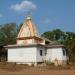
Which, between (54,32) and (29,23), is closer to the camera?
(29,23)

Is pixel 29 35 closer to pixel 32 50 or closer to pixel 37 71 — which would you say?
pixel 32 50

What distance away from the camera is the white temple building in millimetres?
36500

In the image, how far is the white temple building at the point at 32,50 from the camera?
36.5m

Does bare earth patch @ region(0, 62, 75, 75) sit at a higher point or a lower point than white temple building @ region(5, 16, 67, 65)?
lower

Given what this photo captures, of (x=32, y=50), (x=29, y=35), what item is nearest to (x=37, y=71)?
(x=32, y=50)

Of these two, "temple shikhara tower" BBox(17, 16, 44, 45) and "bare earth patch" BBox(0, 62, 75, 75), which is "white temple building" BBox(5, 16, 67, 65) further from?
"bare earth patch" BBox(0, 62, 75, 75)

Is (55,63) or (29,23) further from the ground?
(29,23)

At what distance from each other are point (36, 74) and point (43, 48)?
1689cm

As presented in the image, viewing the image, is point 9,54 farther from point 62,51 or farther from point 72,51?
point 72,51

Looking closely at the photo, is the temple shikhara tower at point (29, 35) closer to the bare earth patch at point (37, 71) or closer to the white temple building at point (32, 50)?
the white temple building at point (32, 50)

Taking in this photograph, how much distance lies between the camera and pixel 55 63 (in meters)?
37.9

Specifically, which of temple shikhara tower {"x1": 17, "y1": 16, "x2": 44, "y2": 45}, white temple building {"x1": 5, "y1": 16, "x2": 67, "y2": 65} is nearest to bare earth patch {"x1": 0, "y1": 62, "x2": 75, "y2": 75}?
white temple building {"x1": 5, "y1": 16, "x2": 67, "y2": 65}

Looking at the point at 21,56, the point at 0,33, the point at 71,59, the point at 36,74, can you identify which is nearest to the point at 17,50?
the point at 21,56

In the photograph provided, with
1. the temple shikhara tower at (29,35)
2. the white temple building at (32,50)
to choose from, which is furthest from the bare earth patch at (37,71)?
the temple shikhara tower at (29,35)
